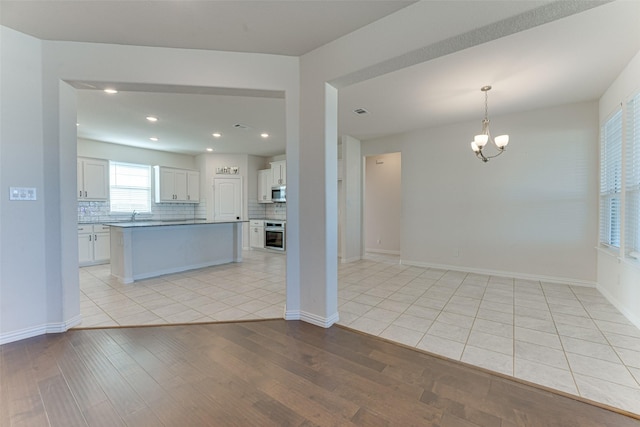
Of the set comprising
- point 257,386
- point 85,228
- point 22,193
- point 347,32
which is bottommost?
point 257,386

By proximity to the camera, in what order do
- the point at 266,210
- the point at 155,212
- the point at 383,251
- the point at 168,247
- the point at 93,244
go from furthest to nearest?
the point at 266,210 → the point at 383,251 → the point at 155,212 → the point at 93,244 → the point at 168,247

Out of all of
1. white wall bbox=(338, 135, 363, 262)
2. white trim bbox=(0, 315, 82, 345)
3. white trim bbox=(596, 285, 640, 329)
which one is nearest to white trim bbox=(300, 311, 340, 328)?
white trim bbox=(0, 315, 82, 345)

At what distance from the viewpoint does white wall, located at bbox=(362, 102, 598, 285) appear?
3936mm

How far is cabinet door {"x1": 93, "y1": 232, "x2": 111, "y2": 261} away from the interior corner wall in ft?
11.5

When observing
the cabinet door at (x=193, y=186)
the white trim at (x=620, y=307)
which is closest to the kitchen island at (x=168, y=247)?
the cabinet door at (x=193, y=186)

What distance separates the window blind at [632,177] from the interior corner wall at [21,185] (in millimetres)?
5706

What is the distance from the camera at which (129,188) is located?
6.41m

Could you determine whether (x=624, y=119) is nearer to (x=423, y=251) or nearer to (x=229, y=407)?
(x=423, y=251)

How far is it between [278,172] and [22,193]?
5.24 metres

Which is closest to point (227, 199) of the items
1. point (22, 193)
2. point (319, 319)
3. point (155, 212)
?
point (155, 212)

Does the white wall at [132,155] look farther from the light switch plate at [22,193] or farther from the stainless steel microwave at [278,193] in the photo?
the light switch plate at [22,193]

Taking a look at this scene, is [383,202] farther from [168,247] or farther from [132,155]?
[132,155]

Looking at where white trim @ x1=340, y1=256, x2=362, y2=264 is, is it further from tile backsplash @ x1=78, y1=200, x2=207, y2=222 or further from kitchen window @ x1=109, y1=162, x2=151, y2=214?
kitchen window @ x1=109, y1=162, x2=151, y2=214

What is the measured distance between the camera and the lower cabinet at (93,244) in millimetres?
5277
